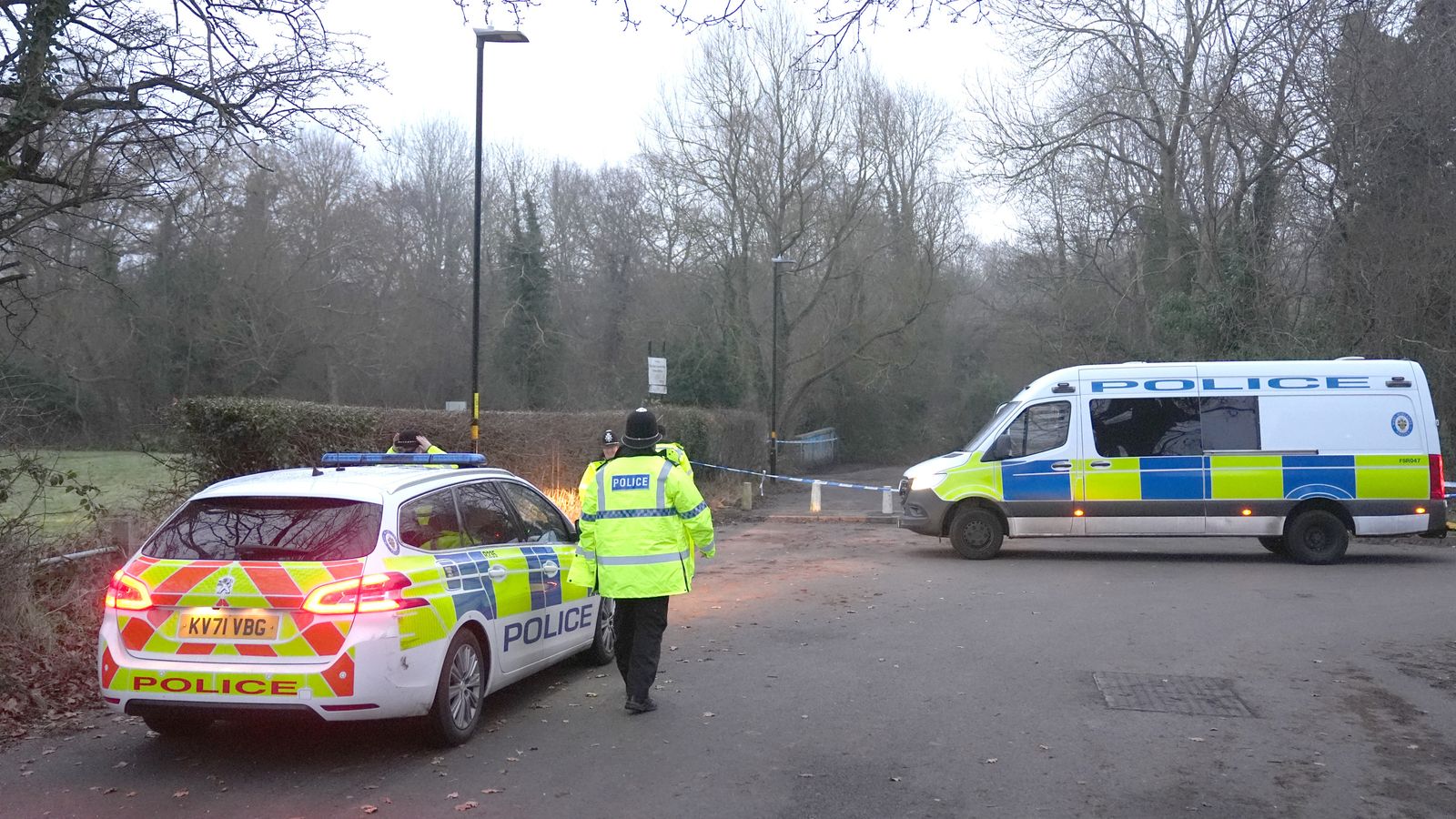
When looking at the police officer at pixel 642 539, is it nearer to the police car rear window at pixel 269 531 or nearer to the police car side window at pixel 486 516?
the police car side window at pixel 486 516

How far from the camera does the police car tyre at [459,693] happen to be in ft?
→ 19.8

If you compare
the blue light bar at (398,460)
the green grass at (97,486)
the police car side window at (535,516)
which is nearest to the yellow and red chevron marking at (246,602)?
the blue light bar at (398,460)

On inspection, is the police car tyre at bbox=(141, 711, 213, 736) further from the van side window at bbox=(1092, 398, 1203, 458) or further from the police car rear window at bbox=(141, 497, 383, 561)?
the van side window at bbox=(1092, 398, 1203, 458)

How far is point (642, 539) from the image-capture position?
687 centimetres

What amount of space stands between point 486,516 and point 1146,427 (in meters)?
10.5

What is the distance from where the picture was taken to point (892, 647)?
9125mm

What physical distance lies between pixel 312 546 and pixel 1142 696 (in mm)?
5134

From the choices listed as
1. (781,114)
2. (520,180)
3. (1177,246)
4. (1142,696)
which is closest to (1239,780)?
(1142,696)

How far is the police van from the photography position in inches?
575

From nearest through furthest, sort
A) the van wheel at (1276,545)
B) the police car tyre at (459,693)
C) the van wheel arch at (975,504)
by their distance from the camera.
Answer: the police car tyre at (459,693), the van wheel at (1276,545), the van wheel arch at (975,504)

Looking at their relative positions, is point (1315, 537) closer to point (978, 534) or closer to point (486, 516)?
point (978, 534)

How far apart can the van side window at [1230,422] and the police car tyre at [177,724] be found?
12.4 meters

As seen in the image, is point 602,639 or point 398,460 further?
point 602,639

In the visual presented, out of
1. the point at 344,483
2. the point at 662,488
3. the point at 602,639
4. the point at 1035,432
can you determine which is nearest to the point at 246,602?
the point at 344,483
